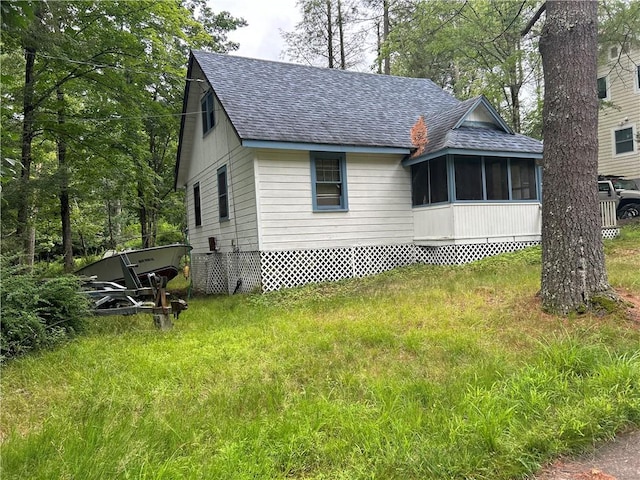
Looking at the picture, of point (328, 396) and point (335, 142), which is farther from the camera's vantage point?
point (335, 142)

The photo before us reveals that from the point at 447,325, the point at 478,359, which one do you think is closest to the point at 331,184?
the point at 447,325

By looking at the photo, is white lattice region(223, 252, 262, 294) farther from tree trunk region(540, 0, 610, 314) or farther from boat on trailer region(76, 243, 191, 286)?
tree trunk region(540, 0, 610, 314)

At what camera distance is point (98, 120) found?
42.0 ft

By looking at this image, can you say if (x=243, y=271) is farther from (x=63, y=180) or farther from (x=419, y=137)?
(x=419, y=137)

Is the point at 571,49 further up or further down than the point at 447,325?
further up

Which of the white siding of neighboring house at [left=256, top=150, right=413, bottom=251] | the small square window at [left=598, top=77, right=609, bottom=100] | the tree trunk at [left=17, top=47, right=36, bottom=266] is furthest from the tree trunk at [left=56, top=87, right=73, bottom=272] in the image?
the small square window at [left=598, top=77, right=609, bottom=100]

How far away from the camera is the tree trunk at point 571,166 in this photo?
4781mm

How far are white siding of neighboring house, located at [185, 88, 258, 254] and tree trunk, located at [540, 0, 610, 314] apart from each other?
646 centimetres

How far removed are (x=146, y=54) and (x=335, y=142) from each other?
6.67 m

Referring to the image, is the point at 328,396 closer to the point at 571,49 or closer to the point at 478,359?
the point at 478,359

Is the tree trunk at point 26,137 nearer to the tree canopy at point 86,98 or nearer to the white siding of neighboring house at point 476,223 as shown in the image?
the tree canopy at point 86,98

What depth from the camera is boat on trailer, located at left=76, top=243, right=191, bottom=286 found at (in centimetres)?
962

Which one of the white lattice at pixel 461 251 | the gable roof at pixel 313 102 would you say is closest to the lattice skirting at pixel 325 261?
the white lattice at pixel 461 251

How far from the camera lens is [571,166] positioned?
192 inches
